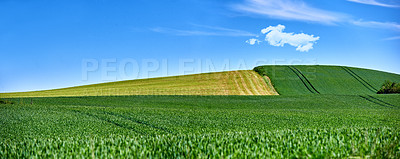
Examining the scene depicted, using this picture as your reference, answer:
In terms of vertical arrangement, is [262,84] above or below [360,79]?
below

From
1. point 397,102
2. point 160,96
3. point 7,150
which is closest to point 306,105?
point 397,102

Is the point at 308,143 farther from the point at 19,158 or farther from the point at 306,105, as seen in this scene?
the point at 306,105

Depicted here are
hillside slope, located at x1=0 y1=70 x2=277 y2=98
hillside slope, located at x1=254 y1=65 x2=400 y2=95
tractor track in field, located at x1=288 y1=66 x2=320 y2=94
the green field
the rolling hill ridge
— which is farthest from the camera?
tractor track in field, located at x1=288 y1=66 x2=320 y2=94

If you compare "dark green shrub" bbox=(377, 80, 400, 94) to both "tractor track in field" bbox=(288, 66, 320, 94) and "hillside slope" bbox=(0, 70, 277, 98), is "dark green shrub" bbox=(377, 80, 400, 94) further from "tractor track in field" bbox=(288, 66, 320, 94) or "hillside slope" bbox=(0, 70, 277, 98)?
"hillside slope" bbox=(0, 70, 277, 98)

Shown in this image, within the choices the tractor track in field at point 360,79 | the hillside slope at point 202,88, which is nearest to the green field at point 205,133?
the hillside slope at point 202,88

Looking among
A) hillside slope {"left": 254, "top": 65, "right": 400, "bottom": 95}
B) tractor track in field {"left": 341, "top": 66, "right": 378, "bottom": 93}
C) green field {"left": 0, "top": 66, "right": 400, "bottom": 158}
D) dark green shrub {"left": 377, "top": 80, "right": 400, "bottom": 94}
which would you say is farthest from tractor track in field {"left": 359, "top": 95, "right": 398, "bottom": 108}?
tractor track in field {"left": 341, "top": 66, "right": 378, "bottom": 93}

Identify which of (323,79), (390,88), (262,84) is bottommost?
(390,88)

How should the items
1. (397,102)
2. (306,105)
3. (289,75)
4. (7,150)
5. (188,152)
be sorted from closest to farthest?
(188,152), (7,150), (306,105), (397,102), (289,75)

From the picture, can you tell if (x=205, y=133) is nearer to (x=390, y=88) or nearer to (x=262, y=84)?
(x=262, y=84)

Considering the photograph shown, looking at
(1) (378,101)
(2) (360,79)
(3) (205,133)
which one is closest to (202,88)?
(1) (378,101)

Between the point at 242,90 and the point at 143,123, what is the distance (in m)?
34.1

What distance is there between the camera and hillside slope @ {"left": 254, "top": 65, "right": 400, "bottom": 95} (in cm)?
5581

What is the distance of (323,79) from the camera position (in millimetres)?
62875

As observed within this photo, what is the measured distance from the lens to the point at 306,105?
36.8m
